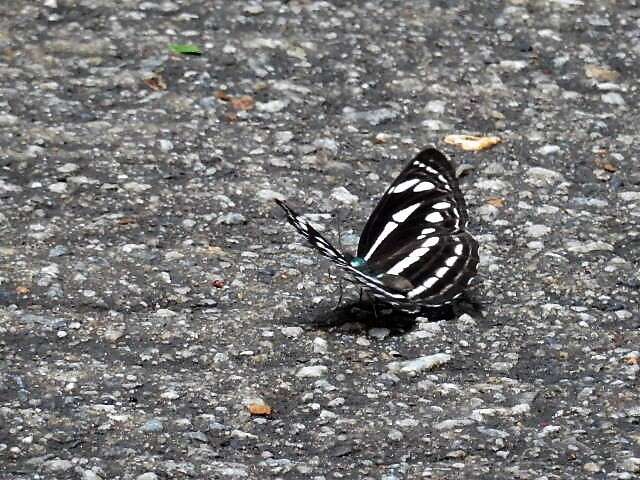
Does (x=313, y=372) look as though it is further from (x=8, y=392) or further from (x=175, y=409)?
(x=8, y=392)

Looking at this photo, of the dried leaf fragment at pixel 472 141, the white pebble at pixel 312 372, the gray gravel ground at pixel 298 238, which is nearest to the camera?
the gray gravel ground at pixel 298 238

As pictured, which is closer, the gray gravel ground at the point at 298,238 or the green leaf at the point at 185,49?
the gray gravel ground at the point at 298,238

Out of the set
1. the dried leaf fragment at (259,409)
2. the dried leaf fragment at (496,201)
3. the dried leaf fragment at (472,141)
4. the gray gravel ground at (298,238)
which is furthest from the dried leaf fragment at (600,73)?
the dried leaf fragment at (259,409)

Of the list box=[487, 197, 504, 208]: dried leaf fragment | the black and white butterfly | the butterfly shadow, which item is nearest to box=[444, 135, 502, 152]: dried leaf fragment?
box=[487, 197, 504, 208]: dried leaf fragment

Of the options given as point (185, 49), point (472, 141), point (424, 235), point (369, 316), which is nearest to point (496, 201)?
point (472, 141)

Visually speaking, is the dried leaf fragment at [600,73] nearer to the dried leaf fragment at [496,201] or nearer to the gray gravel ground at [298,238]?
the gray gravel ground at [298,238]

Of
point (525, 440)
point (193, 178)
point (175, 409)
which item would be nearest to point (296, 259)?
point (193, 178)

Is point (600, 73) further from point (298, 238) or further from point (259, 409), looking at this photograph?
point (259, 409)
